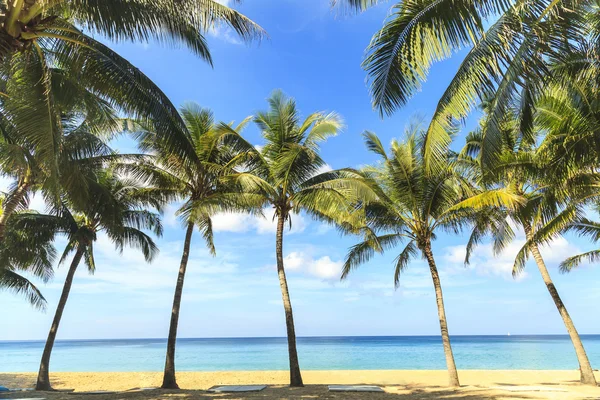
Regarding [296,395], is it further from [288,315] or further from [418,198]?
[418,198]

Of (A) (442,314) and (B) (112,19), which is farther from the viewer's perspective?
(A) (442,314)

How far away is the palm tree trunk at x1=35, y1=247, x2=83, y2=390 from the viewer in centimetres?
1237

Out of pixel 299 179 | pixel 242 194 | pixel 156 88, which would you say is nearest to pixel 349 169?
pixel 299 179

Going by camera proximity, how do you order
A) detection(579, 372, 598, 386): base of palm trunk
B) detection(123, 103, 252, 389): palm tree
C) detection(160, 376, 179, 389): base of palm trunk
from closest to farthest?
detection(160, 376, 179, 389): base of palm trunk < detection(579, 372, 598, 386): base of palm trunk < detection(123, 103, 252, 389): palm tree

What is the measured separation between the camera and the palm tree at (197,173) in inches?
476

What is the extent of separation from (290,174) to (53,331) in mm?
8886

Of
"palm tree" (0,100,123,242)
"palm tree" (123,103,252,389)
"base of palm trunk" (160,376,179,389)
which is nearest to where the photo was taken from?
"palm tree" (0,100,123,242)

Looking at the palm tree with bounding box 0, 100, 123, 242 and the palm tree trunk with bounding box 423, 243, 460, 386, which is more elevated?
the palm tree with bounding box 0, 100, 123, 242

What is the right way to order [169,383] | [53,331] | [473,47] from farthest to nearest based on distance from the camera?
[53,331], [169,383], [473,47]

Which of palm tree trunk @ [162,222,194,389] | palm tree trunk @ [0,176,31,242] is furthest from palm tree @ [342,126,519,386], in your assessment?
palm tree trunk @ [0,176,31,242]

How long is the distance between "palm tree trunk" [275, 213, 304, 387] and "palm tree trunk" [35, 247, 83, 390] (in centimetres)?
655

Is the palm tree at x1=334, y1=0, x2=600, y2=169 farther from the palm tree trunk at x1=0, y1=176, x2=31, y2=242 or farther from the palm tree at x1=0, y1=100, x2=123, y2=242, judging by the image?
the palm tree trunk at x1=0, y1=176, x2=31, y2=242

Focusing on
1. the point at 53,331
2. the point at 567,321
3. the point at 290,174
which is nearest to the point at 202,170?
the point at 290,174

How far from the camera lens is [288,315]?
1204 centimetres
